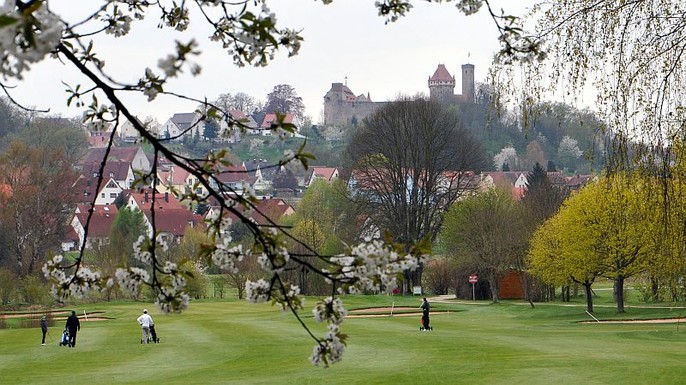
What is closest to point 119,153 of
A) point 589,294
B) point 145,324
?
point 589,294

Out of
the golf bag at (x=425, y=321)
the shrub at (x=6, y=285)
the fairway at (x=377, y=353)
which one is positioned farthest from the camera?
the shrub at (x=6, y=285)

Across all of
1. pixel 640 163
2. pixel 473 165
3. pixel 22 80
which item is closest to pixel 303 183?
pixel 473 165

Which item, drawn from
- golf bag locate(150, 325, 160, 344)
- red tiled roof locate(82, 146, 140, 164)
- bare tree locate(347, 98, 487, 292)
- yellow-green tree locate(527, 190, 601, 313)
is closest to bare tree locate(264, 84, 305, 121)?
red tiled roof locate(82, 146, 140, 164)

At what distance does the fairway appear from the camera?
20219mm

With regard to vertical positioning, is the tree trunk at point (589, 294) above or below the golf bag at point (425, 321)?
above

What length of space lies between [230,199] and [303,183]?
465ft

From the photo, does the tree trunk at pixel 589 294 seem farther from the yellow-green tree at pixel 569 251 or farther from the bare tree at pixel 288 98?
the bare tree at pixel 288 98

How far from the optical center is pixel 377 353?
2505cm

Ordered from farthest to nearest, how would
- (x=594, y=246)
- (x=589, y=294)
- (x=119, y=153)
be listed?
(x=119, y=153) < (x=589, y=294) < (x=594, y=246)

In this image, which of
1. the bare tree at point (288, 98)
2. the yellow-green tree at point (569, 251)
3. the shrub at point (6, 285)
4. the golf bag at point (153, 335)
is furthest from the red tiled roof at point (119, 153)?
the golf bag at point (153, 335)

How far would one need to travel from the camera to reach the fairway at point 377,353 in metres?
20.2

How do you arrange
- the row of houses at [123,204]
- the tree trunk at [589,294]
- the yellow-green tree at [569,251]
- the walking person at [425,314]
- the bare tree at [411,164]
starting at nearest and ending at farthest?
1. the walking person at [425,314]
2. the yellow-green tree at [569,251]
3. the tree trunk at [589,294]
4. the bare tree at [411,164]
5. the row of houses at [123,204]

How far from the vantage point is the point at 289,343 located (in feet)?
95.5

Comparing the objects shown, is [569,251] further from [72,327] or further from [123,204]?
[123,204]
